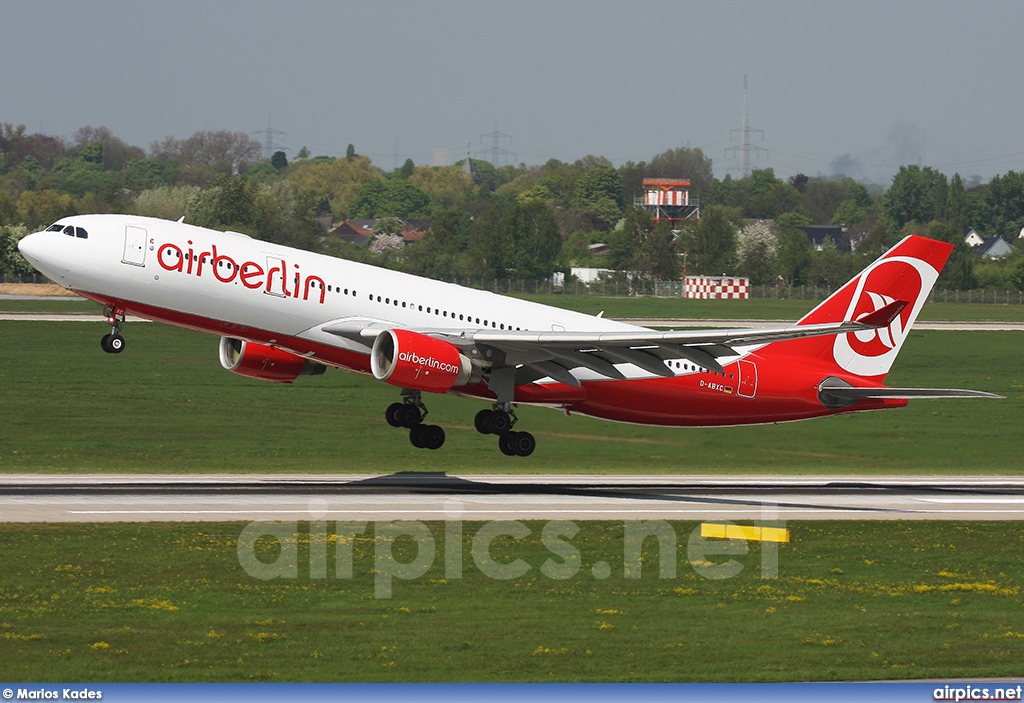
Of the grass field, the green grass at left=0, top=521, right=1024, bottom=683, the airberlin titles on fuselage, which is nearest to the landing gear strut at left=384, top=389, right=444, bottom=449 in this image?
the airberlin titles on fuselage

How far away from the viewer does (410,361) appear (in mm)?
43312

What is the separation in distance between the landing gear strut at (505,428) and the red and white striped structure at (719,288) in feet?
341

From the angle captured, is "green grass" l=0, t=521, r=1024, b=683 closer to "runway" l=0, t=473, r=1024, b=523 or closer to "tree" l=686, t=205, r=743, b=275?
"runway" l=0, t=473, r=1024, b=523

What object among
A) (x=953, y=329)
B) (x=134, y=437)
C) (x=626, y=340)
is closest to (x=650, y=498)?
(x=626, y=340)

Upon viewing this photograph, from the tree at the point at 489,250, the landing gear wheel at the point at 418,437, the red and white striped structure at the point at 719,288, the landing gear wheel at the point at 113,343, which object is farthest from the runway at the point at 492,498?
the red and white striped structure at the point at 719,288

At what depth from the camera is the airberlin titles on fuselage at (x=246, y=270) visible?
141 ft

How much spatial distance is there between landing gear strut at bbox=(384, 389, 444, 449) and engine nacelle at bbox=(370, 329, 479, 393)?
550 centimetres

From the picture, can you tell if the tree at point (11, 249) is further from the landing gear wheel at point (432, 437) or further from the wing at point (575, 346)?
the wing at point (575, 346)

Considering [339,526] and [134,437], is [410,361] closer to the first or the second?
[339,526]

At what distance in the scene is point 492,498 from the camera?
4659 centimetres

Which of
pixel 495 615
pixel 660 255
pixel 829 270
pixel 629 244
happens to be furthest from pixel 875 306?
pixel 629 244

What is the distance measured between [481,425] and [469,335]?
3637mm

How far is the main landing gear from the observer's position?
156ft

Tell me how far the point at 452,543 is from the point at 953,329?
89844 mm
